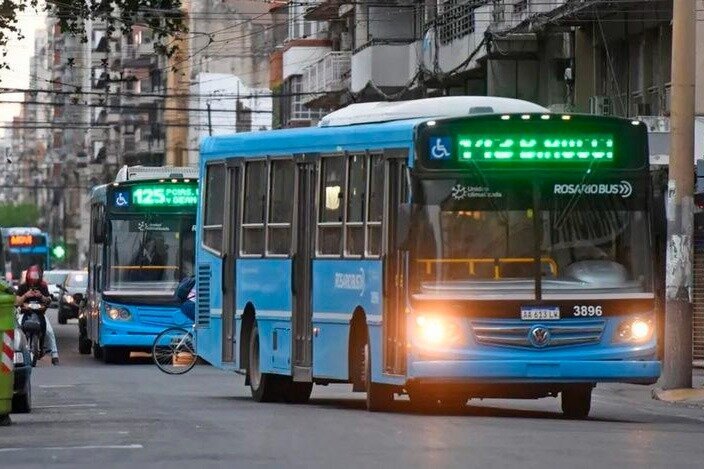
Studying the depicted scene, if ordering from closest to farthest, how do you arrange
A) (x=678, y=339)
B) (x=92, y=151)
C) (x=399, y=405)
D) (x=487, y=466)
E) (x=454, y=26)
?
1. (x=487, y=466)
2. (x=399, y=405)
3. (x=678, y=339)
4. (x=454, y=26)
5. (x=92, y=151)

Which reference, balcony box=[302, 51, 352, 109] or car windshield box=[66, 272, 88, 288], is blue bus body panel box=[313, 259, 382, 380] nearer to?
balcony box=[302, 51, 352, 109]

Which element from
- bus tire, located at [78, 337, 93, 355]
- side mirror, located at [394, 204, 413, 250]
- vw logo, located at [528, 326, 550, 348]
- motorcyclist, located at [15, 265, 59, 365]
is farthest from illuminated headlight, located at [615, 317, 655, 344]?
bus tire, located at [78, 337, 93, 355]

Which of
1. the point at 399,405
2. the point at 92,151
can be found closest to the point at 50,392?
the point at 399,405

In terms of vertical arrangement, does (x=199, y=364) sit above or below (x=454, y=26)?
below

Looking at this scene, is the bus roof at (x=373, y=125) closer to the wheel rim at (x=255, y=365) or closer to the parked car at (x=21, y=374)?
the wheel rim at (x=255, y=365)

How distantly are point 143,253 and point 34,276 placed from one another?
9.26 ft

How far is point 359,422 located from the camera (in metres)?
19.9

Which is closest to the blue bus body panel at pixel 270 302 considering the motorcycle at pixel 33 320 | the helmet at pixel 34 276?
the motorcycle at pixel 33 320

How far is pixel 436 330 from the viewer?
20.7 metres

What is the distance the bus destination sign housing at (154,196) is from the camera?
3738cm

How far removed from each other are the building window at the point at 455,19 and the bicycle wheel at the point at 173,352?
13515 millimetres

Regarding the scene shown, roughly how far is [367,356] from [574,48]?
2152cm

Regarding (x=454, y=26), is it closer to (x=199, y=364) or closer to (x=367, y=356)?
(x=199, y=364)

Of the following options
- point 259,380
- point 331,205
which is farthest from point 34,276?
point 331,205
